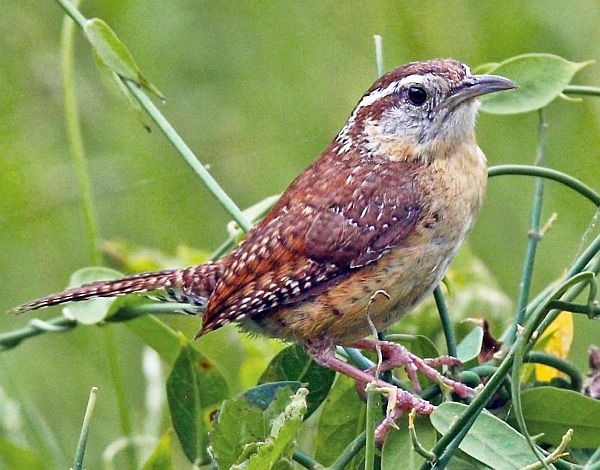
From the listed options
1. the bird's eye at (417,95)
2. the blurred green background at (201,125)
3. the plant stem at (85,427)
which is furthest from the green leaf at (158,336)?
the blurred green background at (201,125)

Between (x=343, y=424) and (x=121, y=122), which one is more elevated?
(x=121, y=122)

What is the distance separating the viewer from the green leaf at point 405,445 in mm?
2129

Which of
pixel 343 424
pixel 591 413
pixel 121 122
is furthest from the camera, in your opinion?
pixel 121 122

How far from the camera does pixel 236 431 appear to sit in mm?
2199

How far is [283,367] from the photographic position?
2.62 m

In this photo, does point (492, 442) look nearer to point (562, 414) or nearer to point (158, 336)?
point (562, 414)

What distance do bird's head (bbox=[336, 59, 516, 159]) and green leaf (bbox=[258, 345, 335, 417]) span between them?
2.62 feet

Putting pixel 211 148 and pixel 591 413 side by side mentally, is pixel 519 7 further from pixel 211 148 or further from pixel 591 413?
pixel 591 413

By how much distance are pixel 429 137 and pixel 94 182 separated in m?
1.96

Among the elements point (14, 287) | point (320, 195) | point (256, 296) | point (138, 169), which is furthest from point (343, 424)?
point (14, 287)

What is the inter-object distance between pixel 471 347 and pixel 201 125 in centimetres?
273

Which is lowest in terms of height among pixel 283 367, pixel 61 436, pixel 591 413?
pixel 61 436

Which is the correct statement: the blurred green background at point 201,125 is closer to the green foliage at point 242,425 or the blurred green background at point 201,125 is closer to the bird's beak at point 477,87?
the bird's beak at point 477,87

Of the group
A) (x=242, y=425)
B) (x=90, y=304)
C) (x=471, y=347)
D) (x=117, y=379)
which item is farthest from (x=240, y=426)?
(x=117, y=379)
